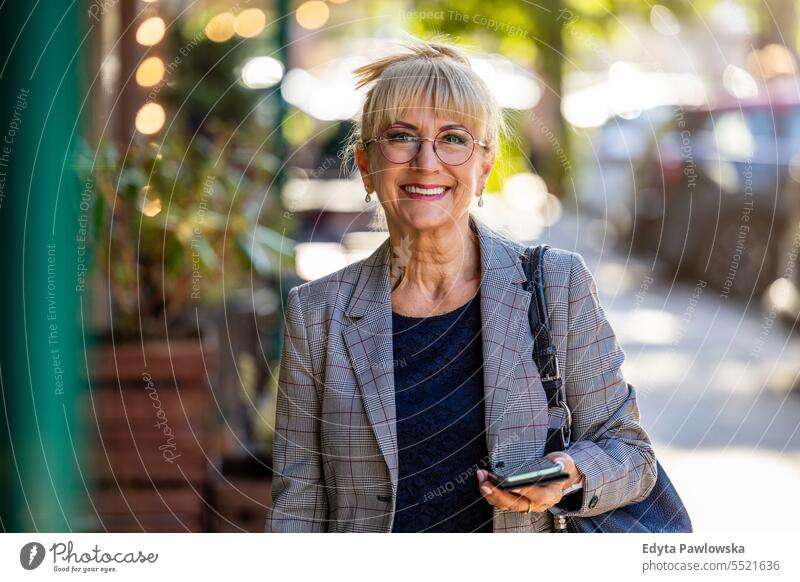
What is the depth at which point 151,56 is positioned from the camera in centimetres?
595

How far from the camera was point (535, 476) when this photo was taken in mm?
2123

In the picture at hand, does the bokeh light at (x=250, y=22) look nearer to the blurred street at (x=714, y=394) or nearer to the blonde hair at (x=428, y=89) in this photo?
the blurred street at (x=714, y=394)

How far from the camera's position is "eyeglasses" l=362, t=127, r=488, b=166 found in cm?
231

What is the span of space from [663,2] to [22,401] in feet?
14.5

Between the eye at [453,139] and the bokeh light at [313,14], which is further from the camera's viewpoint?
the bokeh light at [313,14]

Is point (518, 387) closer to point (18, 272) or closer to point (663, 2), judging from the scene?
point (18, 272)

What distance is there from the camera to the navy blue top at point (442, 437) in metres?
2.28

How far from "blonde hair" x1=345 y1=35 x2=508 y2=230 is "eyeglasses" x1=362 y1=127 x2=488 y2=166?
3 centimetres

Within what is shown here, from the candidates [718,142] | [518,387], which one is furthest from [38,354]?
[718,142]

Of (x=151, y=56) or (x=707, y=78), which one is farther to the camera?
(x=707, y=78)

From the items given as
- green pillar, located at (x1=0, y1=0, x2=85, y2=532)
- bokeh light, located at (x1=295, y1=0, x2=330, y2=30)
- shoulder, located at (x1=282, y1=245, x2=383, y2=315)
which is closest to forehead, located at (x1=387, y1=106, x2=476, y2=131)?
shoulder, located at (x1=282, y1=245, x2=383, y2=315)

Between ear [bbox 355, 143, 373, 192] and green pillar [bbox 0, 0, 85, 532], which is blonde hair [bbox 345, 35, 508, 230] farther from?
green pillar [bbox 0, 0, 85, 532]

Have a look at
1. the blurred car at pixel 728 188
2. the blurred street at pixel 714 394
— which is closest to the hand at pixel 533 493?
the blurred street at pixel 714 394

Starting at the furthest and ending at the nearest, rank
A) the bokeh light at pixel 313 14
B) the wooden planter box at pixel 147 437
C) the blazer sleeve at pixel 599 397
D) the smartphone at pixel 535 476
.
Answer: the bokeh light at pixel 313 14, the wooden planter box at pixel 147 437, the blazer sleeve at pixel 599 397, the smartphone at pixel 535 476
